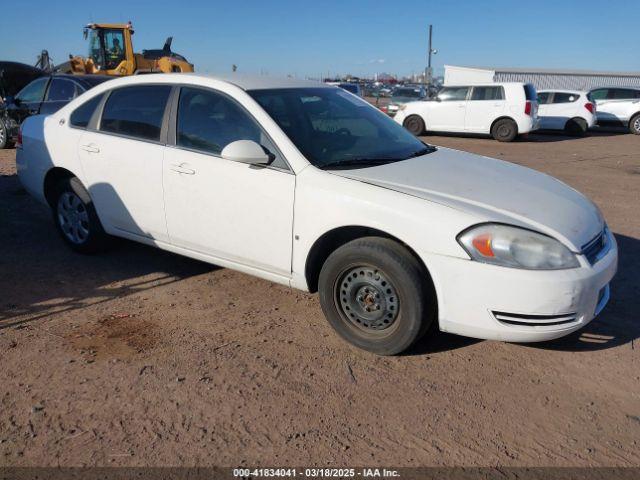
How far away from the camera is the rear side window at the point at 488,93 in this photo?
54.7ft

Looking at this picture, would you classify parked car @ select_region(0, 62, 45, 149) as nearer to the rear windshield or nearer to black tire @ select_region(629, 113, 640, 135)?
the rear windshield

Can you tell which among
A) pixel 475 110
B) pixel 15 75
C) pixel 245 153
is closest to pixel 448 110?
pixel 475 110

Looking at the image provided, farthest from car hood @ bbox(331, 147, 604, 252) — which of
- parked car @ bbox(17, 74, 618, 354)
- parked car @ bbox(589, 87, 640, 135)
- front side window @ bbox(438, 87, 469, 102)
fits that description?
parked car @ bbox(589, 87, 640, 135)

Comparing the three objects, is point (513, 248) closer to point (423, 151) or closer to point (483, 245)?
point (483, 245)

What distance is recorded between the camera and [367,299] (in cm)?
349

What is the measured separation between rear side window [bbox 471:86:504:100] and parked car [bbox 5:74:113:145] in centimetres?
1080

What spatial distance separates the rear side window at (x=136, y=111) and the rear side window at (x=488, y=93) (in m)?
14.1

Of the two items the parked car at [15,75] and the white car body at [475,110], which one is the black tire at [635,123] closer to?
the white car body at [475,110]

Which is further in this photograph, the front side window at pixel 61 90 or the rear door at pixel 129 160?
the front side window at pixel 61 90

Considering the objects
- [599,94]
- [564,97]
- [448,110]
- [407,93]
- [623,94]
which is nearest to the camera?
[448,110]

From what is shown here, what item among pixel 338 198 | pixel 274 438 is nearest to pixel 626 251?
pixel 338 198

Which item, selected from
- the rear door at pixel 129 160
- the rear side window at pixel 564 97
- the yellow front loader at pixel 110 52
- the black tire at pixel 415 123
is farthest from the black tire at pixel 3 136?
the rear side window at pixel 564 97

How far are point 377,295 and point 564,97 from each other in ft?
59.8

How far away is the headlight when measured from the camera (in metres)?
3.08
